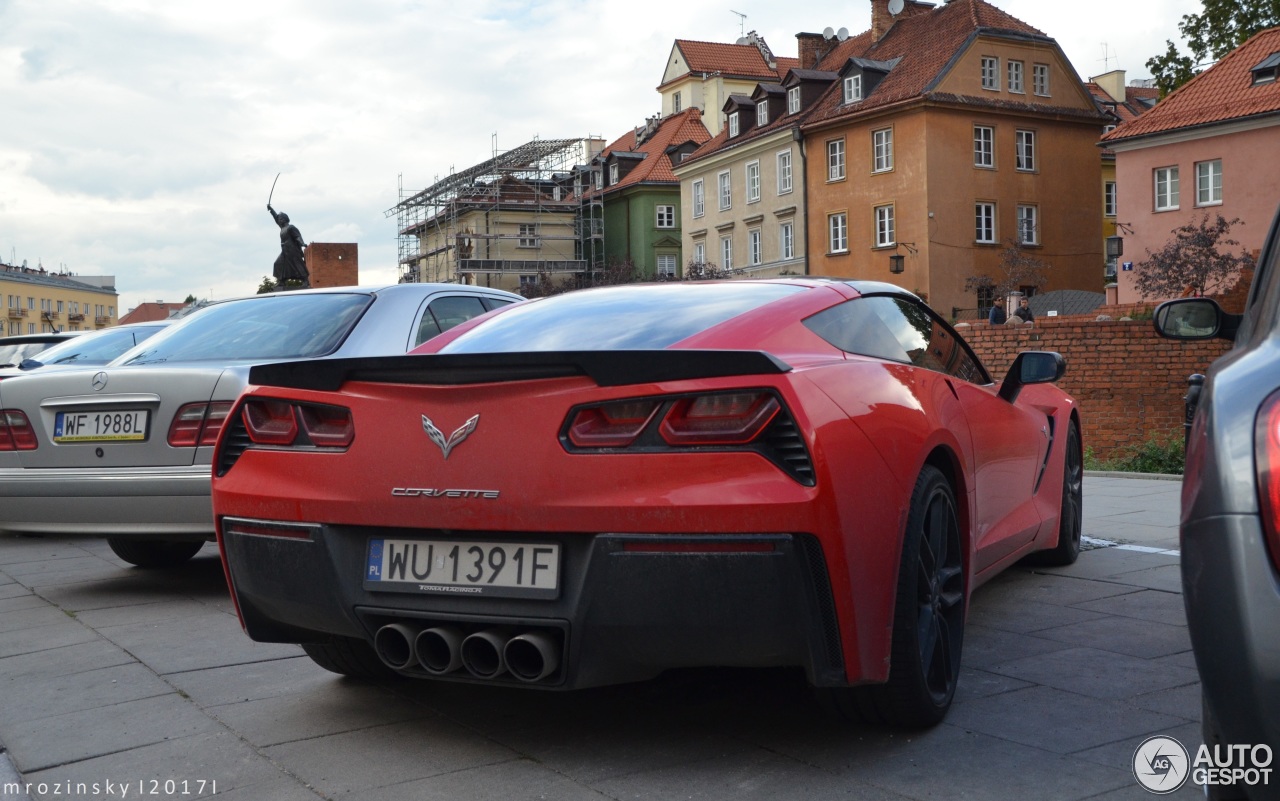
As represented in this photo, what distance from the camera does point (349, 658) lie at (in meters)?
4.50

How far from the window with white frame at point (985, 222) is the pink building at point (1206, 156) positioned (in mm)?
7091

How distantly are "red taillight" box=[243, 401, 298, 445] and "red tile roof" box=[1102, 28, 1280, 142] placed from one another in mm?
40921

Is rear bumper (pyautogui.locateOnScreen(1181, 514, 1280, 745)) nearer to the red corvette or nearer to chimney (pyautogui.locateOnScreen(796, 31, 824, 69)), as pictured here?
the red corvette

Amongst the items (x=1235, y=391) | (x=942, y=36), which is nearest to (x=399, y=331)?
(x=1235, y=391)

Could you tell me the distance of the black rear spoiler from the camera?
11.0ft

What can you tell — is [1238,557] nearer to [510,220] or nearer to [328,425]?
[328,425]

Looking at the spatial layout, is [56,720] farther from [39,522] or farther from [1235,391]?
[1235,391]

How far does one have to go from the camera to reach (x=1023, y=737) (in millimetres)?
3762

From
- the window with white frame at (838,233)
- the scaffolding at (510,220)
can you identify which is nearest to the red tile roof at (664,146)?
the scaffolding at (510,220)

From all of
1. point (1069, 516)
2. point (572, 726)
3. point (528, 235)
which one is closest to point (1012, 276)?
point (528, 235)

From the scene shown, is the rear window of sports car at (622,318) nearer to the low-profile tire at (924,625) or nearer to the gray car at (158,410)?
the low-profile tire at (924,625)

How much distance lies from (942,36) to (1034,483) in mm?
48930

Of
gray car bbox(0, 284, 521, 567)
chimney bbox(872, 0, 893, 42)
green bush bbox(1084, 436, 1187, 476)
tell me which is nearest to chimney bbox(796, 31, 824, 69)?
chimney bbox(872, 0, 893, 42)

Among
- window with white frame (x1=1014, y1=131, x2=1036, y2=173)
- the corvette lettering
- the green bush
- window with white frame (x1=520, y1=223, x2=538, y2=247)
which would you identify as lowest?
the green bush
